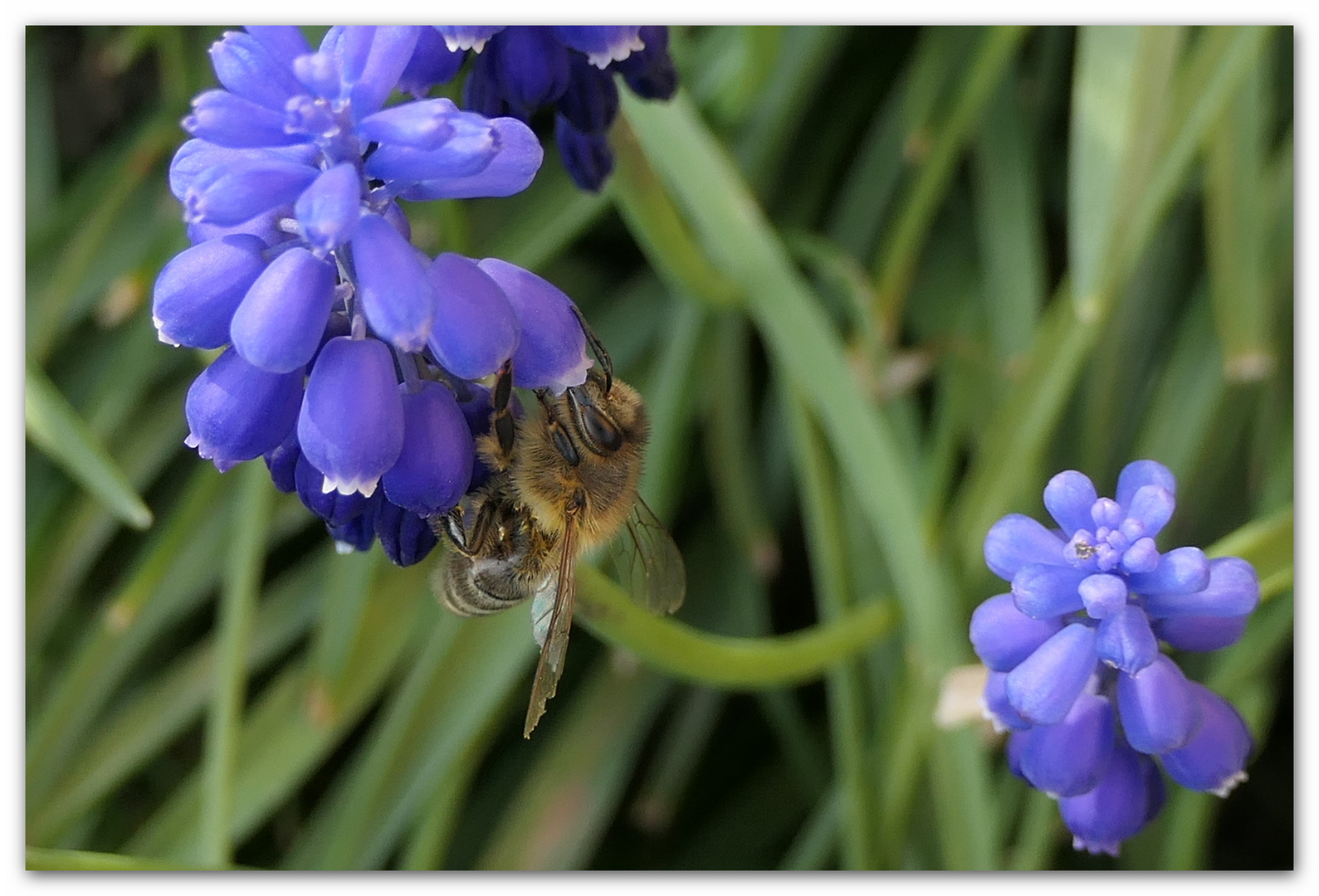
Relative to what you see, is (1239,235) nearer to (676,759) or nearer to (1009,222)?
(1009,222)

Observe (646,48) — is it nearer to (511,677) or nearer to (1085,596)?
(1085,596)

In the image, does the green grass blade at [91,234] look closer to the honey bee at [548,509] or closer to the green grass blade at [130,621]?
the green grass blade at [130,621]

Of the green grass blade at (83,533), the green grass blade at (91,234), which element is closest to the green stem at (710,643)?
the green grass blade at (83,533)

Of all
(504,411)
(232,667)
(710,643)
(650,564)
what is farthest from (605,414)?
(232,667)

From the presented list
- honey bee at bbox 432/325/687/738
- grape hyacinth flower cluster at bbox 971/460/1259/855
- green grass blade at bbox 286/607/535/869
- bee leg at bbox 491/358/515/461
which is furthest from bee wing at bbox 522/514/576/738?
green grass blade at bbox 286/607/535/869

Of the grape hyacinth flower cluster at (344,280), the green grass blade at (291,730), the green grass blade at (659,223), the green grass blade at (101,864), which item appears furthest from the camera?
the green grass blade at (291,730)
